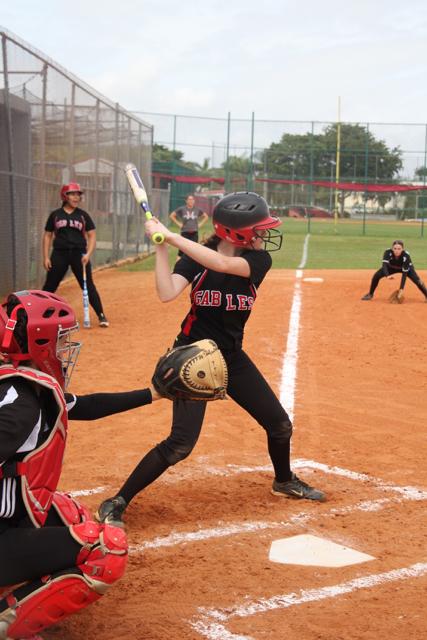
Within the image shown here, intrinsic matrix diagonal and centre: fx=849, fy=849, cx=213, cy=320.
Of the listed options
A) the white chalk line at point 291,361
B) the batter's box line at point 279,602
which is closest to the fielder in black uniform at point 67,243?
the white chalk line at point 291,361

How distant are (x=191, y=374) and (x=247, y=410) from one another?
4.29 ft

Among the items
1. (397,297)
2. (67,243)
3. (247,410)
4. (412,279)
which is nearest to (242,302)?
(247,410)

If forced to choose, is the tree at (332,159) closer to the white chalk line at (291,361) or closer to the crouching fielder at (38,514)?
the white chalk line at (291,361)

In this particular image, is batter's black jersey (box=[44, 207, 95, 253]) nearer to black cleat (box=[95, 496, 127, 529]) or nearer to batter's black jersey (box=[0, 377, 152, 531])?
black cleat (box=[95, 496, 127, 529])

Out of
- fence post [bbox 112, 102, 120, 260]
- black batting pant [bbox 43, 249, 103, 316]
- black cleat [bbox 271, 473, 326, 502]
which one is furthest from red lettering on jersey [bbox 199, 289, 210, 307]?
fence post [bbox 112, 102, 120, 260]

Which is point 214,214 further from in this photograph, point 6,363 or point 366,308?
point 366,308

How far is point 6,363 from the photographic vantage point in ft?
11.1

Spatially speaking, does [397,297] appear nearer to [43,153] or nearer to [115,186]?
[43,153]

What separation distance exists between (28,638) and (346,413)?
4.56 m

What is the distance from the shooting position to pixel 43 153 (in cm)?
1498

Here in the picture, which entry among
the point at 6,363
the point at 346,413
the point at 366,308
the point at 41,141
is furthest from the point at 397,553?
the point at 41,141

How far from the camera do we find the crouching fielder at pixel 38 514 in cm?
316

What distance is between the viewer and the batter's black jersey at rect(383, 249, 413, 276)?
1404 cm

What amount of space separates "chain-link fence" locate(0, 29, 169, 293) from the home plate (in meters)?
9.37
